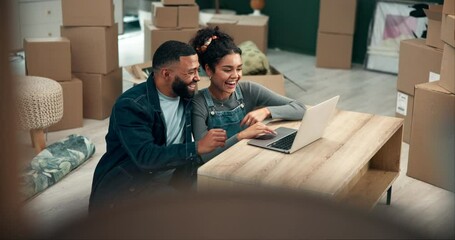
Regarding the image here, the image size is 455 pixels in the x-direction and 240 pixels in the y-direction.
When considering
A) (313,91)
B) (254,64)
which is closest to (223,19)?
(313,91)

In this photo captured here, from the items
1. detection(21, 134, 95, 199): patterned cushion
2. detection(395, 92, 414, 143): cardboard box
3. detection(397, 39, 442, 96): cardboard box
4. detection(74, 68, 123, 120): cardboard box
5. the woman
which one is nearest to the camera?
the woman

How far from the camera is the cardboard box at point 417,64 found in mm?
3721

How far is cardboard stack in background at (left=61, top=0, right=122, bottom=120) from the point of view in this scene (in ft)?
13.1

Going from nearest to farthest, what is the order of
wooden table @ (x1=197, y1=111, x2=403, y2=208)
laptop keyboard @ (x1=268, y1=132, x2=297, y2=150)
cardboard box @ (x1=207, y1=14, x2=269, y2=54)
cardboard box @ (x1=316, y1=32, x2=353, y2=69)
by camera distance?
1. wooden table @ (x1=197, y1=111, x2=403, y2=208)
2. laptop keyboard @ (x1=268, y1=132, x2=297, y2=150)
3. cardboard box @ (x1=207, y1=14, x2=269, y2=54)
4. cardboard box @ (x1=316, y1=32, x2=353, y2=69)

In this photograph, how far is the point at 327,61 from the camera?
5.86 m

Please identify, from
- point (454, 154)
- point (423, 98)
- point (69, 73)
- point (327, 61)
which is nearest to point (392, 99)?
point (327, 61)

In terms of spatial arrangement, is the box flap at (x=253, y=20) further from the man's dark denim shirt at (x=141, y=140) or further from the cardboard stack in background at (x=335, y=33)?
the man's dark denim shirt at (x=141, y=140)

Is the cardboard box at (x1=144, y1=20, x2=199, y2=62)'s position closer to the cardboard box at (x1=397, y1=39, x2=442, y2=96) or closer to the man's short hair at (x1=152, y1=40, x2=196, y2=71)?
the cardboard box at (x1=397, y1=39, x2=442, y2=96)

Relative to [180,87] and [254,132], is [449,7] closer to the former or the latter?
[254,132]

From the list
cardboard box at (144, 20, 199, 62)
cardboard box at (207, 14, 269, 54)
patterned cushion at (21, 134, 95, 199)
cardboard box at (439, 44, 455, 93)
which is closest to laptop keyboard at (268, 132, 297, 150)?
cardboard box at (439, 44, 455, 93)

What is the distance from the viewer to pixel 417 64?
3.86m

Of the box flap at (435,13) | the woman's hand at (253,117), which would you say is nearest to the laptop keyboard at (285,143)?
the woman's hand at (253,117)

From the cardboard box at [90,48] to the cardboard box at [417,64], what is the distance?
5.67 feet

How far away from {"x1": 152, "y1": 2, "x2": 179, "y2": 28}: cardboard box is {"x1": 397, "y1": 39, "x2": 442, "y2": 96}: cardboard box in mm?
1547
